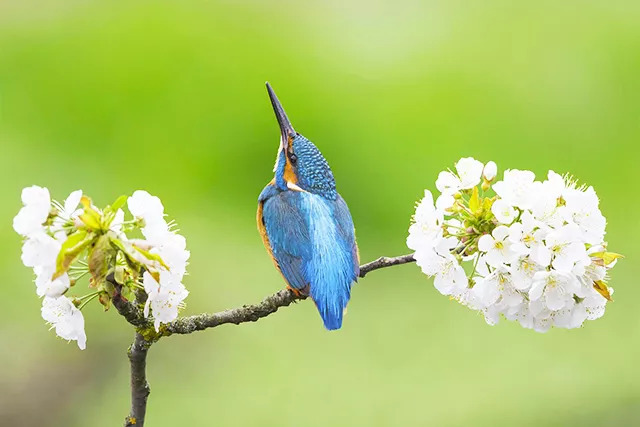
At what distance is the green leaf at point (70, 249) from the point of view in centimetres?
143

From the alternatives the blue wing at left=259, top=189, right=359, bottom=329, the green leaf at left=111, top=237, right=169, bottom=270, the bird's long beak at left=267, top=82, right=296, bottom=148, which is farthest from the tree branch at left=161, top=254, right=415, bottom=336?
the bird's long beak at left=267, top=82, right=296, bottom=148

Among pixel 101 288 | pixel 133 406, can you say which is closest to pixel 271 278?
pixel 133 406

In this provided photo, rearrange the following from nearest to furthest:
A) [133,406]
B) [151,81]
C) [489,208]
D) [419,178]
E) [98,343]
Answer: [489,208]
[133,406]
[98,343]
[419,178]
[151,81]

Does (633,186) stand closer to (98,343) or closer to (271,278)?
(271,278)

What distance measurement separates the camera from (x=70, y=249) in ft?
4.75

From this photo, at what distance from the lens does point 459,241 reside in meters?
1.71

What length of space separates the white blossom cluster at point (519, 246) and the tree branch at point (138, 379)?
0.61m

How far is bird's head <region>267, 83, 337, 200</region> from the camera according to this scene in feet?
8.46

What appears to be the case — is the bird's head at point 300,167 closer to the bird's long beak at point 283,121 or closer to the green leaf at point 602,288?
the bird's long beak at point 283,121

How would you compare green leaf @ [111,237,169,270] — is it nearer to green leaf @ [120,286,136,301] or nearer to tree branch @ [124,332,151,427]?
green leaf @ [120,286,136,301]

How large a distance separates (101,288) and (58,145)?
4.98 m

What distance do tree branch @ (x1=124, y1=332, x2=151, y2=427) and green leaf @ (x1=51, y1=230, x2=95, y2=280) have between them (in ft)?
1.28

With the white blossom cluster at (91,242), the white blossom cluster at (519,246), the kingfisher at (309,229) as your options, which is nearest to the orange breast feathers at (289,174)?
the kingfisher at (309,229)

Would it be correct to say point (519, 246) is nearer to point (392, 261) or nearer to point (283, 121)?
point (392, 261)
